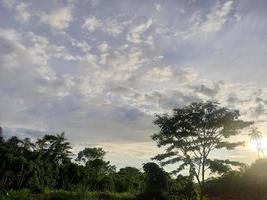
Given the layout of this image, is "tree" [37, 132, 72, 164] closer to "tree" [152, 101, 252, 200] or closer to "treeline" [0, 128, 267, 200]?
"treeline" [0, 128, 267, 200]

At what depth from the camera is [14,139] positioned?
6084 cm

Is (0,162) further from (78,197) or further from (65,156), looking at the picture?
(78,197)

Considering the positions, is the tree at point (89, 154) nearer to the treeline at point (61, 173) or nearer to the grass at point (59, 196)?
the treeline at point (61, 173)

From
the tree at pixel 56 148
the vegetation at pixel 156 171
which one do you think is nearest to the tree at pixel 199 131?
the vegetation at pixel 156 171

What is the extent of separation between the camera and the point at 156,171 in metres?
36.8

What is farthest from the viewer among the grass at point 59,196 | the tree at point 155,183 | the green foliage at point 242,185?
the green foliage at point 242,185

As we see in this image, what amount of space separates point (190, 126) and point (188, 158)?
8.57 ft

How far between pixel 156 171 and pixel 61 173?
31651mm

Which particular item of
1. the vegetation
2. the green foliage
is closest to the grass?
the vegetation

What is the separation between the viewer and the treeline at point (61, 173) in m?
37.4

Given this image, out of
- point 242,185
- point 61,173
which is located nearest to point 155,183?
point 242,185

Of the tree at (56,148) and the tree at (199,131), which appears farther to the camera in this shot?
the tree at (56,148)

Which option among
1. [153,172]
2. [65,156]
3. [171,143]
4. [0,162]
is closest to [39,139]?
[65,156]

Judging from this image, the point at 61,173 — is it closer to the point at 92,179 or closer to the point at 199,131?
the point at 92,179
